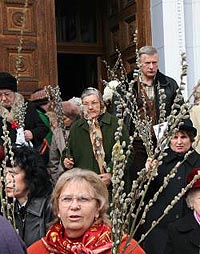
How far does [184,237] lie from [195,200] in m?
0.24

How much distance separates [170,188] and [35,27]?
3.71 meters

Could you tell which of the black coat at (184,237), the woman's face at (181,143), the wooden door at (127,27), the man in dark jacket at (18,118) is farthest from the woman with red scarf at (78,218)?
the wooden door at (127,27)

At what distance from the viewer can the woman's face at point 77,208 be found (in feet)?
11.2

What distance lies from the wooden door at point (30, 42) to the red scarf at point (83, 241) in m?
4.34

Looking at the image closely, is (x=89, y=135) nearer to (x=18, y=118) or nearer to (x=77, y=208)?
(x=18, y=118)

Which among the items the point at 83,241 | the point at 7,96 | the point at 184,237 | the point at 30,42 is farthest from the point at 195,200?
the point at 30,42

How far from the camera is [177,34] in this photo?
8.18 m

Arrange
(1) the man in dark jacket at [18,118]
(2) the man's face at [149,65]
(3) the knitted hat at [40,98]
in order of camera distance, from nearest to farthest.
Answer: (1) the man in dark jacket at [18,118] → (2) the man's face at [149,65] → (3) the knitted hat at [40,98]

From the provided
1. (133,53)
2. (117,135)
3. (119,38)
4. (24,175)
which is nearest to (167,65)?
(133,53)

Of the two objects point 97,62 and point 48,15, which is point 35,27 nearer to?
point 48,15

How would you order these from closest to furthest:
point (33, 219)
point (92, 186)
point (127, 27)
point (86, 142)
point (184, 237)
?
point (92, 186) → point (184, 237) → point (33, 219) → point (86, 142) → point (127, 27)

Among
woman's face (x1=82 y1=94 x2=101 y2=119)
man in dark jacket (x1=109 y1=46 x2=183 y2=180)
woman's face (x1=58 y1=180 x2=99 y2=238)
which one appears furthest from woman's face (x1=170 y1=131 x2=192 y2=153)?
woman's face (x1=58 y1=180 x2=99 y2=238)

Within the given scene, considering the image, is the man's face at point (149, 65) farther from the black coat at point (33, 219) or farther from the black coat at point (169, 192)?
the black coat at point (33, 219)

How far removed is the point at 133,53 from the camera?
8.63 metres
